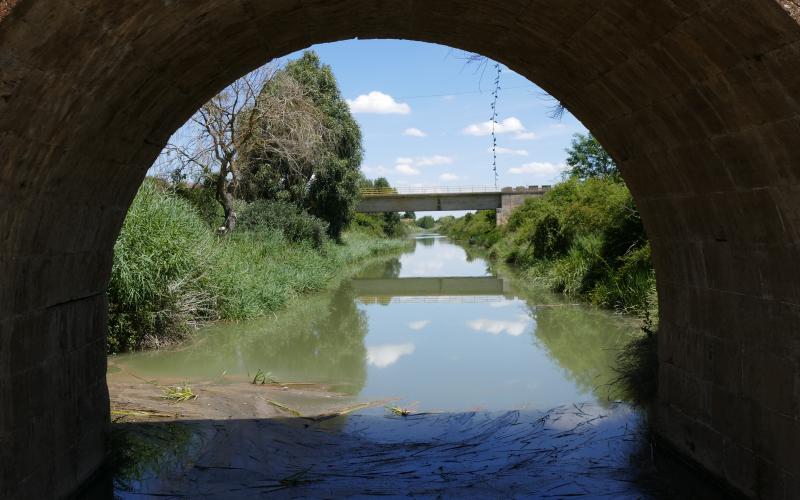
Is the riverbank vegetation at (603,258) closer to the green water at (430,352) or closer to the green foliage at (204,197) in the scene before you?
the green water at (430,352)

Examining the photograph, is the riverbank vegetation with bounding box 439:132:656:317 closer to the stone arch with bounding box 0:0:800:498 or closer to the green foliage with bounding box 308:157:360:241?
the stone arch with bounding box 0:0:800:498

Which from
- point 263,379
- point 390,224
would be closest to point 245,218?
point 263,379

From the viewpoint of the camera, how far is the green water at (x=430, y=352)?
33.0ft

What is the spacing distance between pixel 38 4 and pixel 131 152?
2371mm

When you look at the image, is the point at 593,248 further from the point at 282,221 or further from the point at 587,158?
the point at 587,158

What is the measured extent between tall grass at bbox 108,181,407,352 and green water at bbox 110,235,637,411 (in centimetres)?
50

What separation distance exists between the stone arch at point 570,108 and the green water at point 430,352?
3774 millimetres

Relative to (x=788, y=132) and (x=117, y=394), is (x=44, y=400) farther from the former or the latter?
(x=788, y=132)

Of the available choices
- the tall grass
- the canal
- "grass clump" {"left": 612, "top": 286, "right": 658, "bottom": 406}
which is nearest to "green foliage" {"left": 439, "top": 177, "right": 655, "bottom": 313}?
the canal

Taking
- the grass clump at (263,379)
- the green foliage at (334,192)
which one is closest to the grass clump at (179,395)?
the grass clump at (263,379)

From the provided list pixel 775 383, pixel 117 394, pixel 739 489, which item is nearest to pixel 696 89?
pixel 775 383

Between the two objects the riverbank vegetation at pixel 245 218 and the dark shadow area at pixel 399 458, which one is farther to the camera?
the riverbank vegetation at pixel 245 218

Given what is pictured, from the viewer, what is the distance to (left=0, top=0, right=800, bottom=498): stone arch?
378 centimetres

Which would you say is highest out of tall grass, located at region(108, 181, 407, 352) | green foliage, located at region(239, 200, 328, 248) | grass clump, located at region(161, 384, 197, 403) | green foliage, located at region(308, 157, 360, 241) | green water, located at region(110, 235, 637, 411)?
green foliage, located at region(308, 157, 360, 241)
